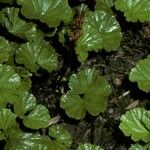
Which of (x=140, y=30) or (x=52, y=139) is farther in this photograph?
(x=140, y=30)

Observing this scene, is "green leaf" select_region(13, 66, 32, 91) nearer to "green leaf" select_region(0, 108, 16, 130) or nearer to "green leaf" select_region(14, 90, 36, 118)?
"green leaf" select_region(14, 90, 36, 118)

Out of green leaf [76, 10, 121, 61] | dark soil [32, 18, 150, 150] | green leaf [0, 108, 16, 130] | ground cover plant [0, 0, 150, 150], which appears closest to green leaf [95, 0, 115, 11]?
ground cover plant [0, 0, 150, 150]

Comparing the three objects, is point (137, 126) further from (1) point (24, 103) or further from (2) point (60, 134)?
(1) point (24, 103)

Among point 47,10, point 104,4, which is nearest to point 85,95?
point 47,10

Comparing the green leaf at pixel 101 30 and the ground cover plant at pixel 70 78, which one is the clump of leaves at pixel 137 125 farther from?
the green leaf at pixel 101 30

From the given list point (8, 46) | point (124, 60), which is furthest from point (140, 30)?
point (8, 46)

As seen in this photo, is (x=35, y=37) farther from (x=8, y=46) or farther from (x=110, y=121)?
(x=110, y=121)
